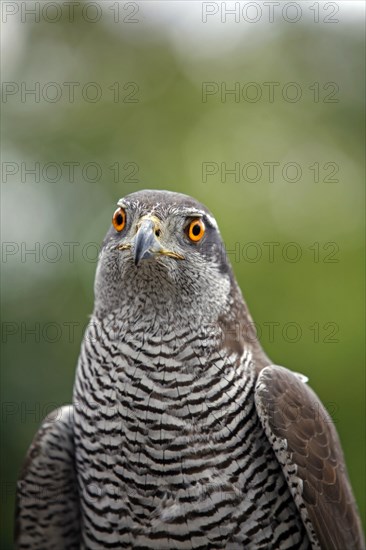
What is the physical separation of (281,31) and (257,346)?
704 centimetres

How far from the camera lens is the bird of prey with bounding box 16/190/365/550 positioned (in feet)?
12.0

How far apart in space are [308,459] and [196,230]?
54.9 inches

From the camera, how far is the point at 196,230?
3898 mm

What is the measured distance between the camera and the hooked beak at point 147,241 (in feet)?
11.5

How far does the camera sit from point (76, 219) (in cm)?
798

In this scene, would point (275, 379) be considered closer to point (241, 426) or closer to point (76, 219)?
point (241, 426)

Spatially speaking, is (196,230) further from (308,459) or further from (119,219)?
(308,459)

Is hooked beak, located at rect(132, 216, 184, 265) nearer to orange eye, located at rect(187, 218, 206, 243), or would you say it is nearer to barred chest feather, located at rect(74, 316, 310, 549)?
orange eye, located at rect(187, 218, 206, 243)

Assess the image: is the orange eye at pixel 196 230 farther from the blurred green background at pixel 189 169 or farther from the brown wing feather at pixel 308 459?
the blurred green background at pixel 189 169

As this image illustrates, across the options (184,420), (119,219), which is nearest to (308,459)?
(184,420)

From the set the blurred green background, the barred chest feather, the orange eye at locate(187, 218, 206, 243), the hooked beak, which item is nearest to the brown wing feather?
the barred chest feather

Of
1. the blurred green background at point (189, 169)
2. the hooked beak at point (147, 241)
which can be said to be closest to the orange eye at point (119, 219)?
the hooked beak at point (147, 241)

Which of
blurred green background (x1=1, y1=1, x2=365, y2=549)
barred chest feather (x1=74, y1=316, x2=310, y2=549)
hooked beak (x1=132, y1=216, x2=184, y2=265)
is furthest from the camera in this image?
blurred green background (x1=1, y1=1, x2=365, y2=549)

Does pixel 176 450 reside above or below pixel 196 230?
below
